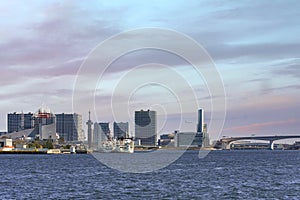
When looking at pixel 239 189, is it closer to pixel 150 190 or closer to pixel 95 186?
pixel 150 190

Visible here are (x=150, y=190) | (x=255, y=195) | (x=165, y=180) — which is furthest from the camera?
(x=165, y=180)

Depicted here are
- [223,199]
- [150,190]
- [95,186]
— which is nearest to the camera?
[223,199]

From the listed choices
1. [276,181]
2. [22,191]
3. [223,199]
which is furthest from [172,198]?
[276,181]

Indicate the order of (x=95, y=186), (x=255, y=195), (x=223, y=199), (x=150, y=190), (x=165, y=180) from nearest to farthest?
(x=223, y=199), (x=255, y=195), (x=150, y=190), (x=95, y=186), (x=165, y=180)

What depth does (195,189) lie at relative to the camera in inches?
3039

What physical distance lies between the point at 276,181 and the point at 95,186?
2900 cm

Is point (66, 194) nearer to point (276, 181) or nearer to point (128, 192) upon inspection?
point (128, 192)

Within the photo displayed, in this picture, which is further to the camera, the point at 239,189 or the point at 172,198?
the point at 239,189

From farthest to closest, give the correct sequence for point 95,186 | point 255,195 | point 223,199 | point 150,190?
point 95,186 → point 150,190 → point 255,195 → point 223,199

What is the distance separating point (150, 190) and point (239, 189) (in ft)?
38.3

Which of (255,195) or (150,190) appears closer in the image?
(255,195)

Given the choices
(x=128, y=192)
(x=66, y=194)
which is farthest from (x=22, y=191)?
(x=128, y=192)

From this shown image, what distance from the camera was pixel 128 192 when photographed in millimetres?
74188

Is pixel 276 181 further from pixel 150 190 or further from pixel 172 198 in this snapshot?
pixel 172 198
